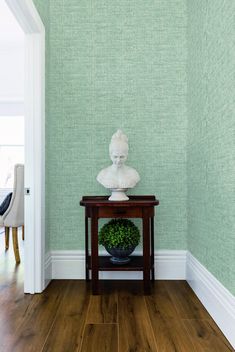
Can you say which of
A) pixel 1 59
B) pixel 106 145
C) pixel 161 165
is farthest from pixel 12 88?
pixel 161 165

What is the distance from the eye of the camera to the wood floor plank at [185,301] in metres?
1.85

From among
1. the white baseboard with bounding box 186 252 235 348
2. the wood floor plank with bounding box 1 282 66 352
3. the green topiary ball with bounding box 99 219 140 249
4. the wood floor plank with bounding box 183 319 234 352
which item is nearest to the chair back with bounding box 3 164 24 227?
the wood floor plank with bounding box 1 282 66 352

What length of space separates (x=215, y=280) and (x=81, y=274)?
120cm

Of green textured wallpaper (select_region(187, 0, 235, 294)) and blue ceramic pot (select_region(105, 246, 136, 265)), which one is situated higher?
green textured wallpaper (select_region(187, 0, 235, 294))

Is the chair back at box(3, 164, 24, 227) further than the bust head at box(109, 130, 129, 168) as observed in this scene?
Yes

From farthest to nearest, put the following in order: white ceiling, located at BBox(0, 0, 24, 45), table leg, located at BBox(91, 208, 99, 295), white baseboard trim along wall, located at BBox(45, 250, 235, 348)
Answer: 1. white ceiling, located at BBox(0, 0, 24, 45)
2. white baseboard trim along wall, located at BBox(45, 250, 235, 348)
3. table leg, located at BBox(91, 208, 99, 295)

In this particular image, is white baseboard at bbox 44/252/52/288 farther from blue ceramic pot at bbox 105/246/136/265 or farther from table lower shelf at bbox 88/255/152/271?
blue ceramic pot at bbox 105/246/136/265

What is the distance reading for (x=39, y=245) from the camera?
221cm

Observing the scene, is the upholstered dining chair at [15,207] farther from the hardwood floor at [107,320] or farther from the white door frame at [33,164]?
the white door frame at [33,164]

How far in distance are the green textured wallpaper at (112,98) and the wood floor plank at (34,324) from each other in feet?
1.81

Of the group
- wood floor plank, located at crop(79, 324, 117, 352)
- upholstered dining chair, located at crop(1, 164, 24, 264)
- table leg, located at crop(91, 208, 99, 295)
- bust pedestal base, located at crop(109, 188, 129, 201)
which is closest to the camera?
wood floor plank, located at crop(79, 324, 117, 352)

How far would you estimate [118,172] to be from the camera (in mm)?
2330

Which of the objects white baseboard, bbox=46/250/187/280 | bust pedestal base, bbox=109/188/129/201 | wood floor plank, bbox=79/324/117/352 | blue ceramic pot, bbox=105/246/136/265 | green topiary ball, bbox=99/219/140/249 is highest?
bust pedestal base, bbox=109/188/129/201

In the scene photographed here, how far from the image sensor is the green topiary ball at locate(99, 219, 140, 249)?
7.28ft
